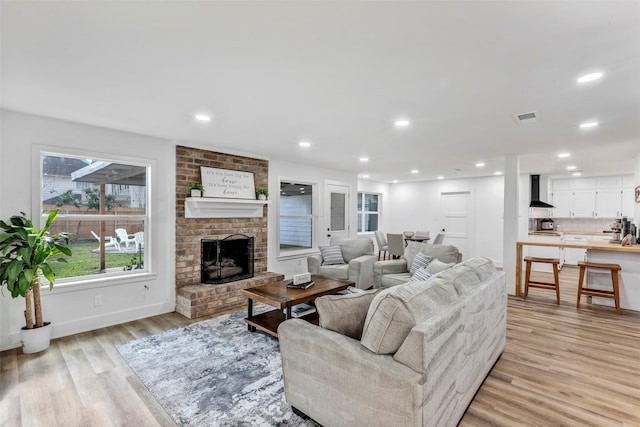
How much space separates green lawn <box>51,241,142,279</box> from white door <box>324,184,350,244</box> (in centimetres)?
400

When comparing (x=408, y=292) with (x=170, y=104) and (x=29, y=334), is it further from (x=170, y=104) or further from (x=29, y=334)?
(x=29, y=334)

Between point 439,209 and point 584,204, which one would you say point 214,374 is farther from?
point 584,204

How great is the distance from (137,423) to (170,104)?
2.52m

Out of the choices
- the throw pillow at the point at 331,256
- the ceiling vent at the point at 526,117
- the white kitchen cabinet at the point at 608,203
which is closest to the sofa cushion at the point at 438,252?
the throw pillow at the point at 331,256

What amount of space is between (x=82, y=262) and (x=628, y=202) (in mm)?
10518

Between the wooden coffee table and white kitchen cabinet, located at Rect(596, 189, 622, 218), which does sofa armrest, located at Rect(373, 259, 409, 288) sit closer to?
the wooden coffee table

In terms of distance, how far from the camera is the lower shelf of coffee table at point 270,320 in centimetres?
319

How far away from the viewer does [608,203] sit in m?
7.30

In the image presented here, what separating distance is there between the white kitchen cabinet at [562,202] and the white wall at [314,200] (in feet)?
17.2

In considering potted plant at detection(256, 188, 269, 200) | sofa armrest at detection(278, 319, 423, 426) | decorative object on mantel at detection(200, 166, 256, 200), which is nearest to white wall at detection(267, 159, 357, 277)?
potted plant at detection(256, 188, 269, 200)

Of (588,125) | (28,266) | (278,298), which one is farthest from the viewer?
(588,125)

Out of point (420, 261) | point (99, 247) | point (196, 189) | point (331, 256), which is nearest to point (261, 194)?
point (196, 189)

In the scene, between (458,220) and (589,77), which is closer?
(589,77)

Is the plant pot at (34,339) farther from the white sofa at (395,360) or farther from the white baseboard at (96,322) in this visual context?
the white sofa at (395,360)
